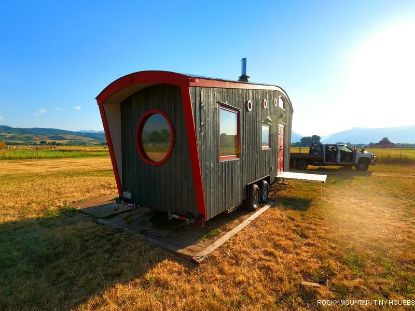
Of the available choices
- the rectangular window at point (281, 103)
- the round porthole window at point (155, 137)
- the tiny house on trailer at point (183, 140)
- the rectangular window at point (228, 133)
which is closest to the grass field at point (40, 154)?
the tiny house on trailer at point (183, 140)

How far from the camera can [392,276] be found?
15.3ft

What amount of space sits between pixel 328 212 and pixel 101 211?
23.8 feet

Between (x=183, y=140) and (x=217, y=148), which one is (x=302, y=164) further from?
(x=183, y=140)

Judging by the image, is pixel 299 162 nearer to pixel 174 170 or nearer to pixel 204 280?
pixel 174 170

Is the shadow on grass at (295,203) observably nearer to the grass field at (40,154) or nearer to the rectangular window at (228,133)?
the rectangular window at (228,133)

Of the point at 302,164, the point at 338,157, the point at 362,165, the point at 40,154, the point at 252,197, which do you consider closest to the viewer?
the point at 252,197

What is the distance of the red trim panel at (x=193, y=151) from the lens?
519 cm

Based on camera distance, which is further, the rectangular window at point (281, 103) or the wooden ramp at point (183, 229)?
the rectangular window at point (281, 103)

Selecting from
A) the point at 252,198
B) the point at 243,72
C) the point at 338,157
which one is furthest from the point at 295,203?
the point at 338,157

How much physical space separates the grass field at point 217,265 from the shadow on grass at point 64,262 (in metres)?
0.02

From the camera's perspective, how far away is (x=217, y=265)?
195 inches

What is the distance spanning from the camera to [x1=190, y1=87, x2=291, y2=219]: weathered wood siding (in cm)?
564

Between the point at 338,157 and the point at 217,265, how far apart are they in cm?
1868

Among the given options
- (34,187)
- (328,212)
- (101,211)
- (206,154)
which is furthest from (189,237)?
(34,187)
